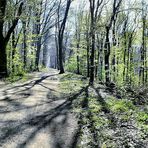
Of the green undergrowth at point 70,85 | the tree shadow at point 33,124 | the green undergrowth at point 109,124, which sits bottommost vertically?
the green undergrowth at point 109,124

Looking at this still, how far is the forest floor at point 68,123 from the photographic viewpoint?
7.68m

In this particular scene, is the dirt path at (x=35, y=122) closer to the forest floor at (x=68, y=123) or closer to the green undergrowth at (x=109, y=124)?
the forest floor at (x=68, y=123)

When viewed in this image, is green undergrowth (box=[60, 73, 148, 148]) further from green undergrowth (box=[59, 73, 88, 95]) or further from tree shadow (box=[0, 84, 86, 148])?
green undergrowth (box=[59, 73, 88, 95])

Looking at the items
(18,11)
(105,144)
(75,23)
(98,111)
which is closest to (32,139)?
(105,144)

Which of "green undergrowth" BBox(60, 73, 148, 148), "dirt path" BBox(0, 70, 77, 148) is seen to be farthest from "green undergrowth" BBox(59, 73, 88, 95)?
"green undergrowth" BBox(60, 73, 148, 148)

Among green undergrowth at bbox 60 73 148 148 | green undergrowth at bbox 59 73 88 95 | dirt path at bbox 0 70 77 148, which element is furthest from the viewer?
green undergrowth at bbox 59 73 88 95

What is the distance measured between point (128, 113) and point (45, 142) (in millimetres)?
4688

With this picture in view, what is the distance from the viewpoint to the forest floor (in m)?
7.68

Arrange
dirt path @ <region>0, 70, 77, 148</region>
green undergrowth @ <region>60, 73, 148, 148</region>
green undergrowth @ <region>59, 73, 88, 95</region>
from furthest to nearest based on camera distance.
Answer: green undergrowth @ <region>59, 73, 88, 95</region>
green undergrowth @ <region>60, 73, 148, 148</region>
dirt path @ <region>0, 70, 77, 148</region>

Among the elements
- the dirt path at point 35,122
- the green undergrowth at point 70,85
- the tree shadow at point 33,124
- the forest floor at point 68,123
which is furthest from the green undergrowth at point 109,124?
the green undergrowth at point 70,85

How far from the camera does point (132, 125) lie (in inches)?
372

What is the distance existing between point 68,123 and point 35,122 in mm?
1101

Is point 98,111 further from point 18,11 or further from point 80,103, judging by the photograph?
point 18,11

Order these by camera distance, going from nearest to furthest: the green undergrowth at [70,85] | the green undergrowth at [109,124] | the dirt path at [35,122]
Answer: the dirt path at [35,122] < the green undergrowth at [109,124] < the green undergrowth at [70,85]
